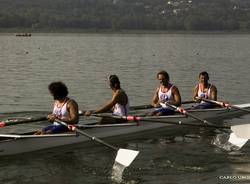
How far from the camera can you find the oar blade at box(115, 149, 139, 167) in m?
12.7

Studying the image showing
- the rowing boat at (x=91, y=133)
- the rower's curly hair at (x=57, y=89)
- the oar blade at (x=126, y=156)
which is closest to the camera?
the oar blade at (x=126, y=156)

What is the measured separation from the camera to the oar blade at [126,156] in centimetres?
1274

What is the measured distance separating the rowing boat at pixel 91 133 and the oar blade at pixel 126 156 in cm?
152

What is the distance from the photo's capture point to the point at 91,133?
581 inches

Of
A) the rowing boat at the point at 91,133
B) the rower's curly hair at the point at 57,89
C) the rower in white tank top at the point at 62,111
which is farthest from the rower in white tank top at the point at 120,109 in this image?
the rower's curly hair at the point at 57,89

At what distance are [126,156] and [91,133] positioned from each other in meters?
2.15

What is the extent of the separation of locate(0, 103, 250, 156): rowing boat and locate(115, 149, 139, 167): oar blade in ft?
5.00

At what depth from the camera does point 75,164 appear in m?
13.9

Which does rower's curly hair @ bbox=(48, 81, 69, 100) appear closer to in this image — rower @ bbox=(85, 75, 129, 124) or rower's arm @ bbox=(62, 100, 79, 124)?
rower's arm @ bbox=(62, 100, 79, 124)

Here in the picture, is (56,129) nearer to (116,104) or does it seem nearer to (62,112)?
(62,112)

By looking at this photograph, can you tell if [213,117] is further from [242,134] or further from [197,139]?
[242,134]

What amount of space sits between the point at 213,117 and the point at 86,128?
6.26m

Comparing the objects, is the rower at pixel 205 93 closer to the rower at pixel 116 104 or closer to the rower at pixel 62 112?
the rower at pixel 116 104

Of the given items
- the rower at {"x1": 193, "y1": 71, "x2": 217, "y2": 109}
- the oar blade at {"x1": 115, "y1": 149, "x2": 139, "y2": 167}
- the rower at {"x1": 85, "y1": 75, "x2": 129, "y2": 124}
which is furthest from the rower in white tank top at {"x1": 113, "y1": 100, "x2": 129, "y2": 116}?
the rower at {"x1": 193, "y1": 71, "x2": 217, "y2": 109}
